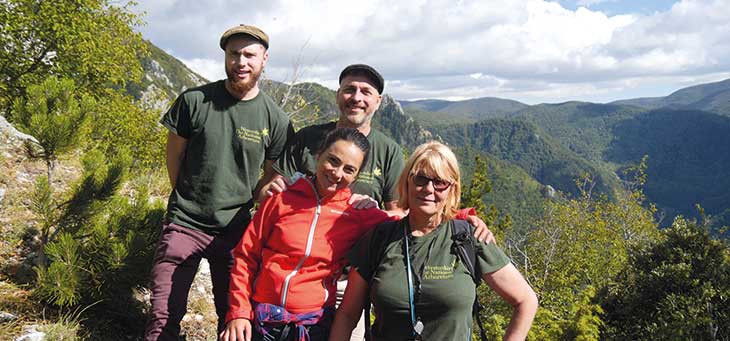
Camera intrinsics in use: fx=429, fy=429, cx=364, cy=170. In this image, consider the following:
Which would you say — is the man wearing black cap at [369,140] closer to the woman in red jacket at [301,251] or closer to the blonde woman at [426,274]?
the woman in red jacket at [301,251]

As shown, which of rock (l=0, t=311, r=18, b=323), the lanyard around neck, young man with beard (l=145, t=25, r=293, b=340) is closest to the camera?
the lanyard around neck

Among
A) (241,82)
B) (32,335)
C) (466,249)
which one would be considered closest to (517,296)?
(466,249)

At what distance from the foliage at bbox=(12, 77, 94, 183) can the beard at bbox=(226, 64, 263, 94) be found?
1762 millimetres

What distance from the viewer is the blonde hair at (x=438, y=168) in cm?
251

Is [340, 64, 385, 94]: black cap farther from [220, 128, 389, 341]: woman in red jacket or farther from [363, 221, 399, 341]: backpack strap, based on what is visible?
[363, 221, 399, 341]: backpack strap

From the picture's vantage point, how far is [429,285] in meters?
2.37

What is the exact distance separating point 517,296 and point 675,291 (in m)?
14.2

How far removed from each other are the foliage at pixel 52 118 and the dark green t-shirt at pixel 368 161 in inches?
83.4

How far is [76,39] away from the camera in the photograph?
1377cm

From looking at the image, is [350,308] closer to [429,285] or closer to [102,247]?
[429,285]

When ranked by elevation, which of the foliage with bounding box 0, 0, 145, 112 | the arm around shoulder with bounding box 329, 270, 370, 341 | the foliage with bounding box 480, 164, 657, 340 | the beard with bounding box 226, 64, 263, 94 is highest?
the foliage with bounding box 0, 0, 145, 112

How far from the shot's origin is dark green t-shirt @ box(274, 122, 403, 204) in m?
3.40

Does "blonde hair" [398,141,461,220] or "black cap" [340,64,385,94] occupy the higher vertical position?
"black cap" [340,64,385,94]

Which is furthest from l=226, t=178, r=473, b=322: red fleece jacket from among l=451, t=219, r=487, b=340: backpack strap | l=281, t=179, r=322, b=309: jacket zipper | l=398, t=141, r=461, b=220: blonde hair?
l=451, t=219, r=487, b=340: backpack strap
